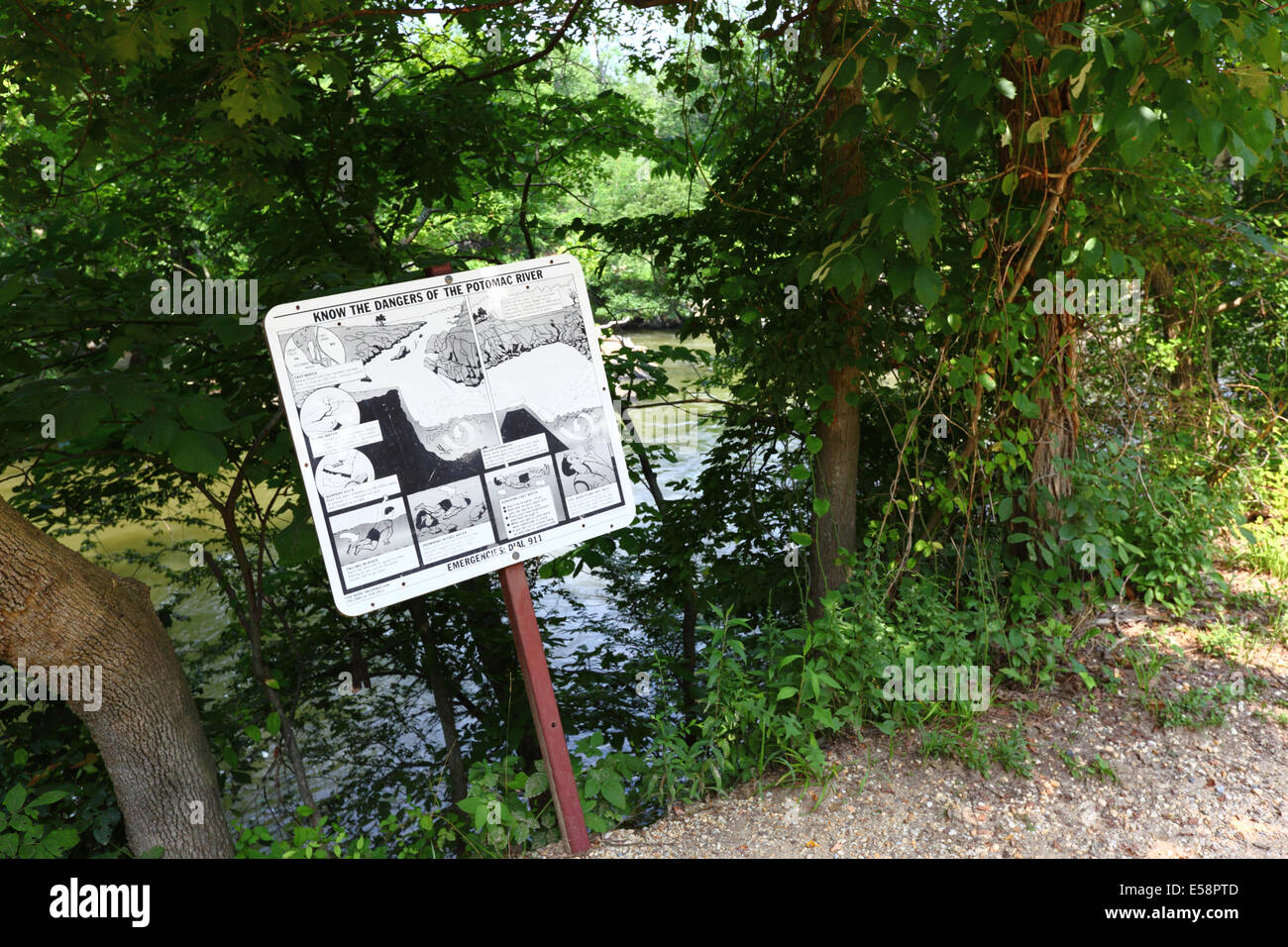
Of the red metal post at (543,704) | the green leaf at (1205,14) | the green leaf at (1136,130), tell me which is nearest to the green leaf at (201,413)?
the red metal post at (543,704)

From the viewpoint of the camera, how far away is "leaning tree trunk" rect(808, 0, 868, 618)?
12.8 ft

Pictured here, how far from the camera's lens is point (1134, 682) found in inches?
151

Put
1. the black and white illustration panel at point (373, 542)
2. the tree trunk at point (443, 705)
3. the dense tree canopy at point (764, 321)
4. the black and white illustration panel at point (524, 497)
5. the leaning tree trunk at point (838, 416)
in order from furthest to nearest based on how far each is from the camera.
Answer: the tree trunk at point (443, 705), the leaning tree trunk at point (838, 416), the dense tree canopy at point (764, 321), the black and white illustration panel at point (524, 497), the black and white illustration panel at point (373, 542)

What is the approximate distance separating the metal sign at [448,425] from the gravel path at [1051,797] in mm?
1139

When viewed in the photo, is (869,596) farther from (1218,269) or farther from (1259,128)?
(1218,269)

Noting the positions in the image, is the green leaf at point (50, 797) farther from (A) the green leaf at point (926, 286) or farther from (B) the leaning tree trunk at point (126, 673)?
(A) the green leaf at point (926, 286)

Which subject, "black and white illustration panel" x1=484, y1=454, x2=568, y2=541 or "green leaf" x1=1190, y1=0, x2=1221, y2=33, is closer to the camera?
"green leaf" x1=1190, y1=0, x2=1221, y2=33

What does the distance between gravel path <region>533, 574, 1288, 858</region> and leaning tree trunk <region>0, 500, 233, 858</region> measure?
1420 millimetres

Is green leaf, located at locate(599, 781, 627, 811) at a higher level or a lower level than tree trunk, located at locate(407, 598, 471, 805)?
higher

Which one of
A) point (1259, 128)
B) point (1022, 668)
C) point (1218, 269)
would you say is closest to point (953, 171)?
point (1259, 128)
